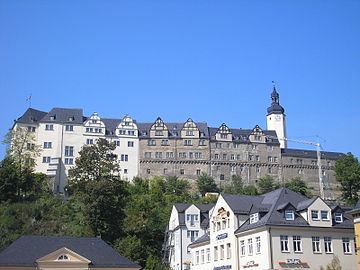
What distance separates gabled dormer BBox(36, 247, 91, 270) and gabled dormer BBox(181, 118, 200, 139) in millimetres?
73243

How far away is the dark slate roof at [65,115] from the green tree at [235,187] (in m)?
34.2

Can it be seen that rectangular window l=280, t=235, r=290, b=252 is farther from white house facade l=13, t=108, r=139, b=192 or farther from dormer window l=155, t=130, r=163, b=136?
dormer window l=155, t=130, r=163, b=136

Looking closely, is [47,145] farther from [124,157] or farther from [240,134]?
[240,134]

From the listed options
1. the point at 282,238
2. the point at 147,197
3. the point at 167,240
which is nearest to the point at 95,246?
the point at 282,238

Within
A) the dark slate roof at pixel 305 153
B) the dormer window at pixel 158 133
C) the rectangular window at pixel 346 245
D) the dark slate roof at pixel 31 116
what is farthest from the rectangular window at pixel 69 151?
the rectangular window at pixel 346 245

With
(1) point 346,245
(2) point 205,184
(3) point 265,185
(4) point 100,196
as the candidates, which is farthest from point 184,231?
(3) point 265,185

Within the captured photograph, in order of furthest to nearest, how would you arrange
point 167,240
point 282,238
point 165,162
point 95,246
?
point 165,162, point 167,240, point 95,246, point 282,238

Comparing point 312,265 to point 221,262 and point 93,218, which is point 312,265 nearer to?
point 221,262

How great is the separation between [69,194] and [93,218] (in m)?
38.4

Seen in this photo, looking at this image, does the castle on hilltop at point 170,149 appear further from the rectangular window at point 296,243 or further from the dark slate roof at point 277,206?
the rectangular window at point 296,243

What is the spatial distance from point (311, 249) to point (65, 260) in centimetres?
2099

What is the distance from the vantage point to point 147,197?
303ft

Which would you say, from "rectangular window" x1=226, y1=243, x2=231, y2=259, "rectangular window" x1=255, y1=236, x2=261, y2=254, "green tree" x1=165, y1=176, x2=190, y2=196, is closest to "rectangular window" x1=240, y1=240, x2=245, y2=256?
"rectangular window" x1=226, y1=243, x2=231, y2=259

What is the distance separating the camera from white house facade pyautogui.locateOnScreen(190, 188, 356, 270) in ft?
149
